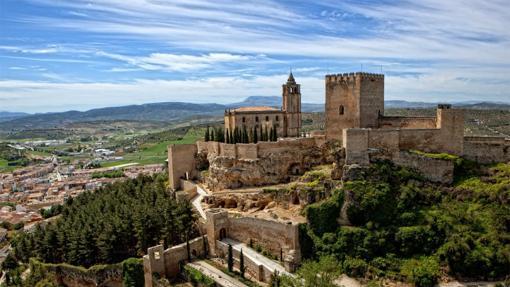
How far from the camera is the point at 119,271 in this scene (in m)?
26.7

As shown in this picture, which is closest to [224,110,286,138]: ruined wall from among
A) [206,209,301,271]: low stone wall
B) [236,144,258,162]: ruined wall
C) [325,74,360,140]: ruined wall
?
[236,144,258,162]: ruined wall

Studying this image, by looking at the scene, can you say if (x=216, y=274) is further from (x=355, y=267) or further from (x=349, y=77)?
(x=349, y=77)

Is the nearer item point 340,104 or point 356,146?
point 356,146

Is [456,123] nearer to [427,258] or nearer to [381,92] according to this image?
[381,92]

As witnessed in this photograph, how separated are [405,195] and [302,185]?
21.7 feet

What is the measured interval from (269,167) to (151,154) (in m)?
93.7

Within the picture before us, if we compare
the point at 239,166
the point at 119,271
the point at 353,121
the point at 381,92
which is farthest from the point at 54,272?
the point at 381,92

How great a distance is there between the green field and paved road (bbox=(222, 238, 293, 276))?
76.0 metres

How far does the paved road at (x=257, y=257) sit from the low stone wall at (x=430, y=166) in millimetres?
A: 10108

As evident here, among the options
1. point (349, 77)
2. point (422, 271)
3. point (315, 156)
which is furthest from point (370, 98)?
point (422, 271)

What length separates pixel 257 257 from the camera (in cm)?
2420

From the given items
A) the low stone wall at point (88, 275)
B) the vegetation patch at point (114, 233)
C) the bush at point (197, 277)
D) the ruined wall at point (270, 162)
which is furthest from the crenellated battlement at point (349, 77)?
the low stone wall at point (88, 275)

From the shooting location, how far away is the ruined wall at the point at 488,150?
984 inches

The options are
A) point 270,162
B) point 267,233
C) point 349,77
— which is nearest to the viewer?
point 267,233
